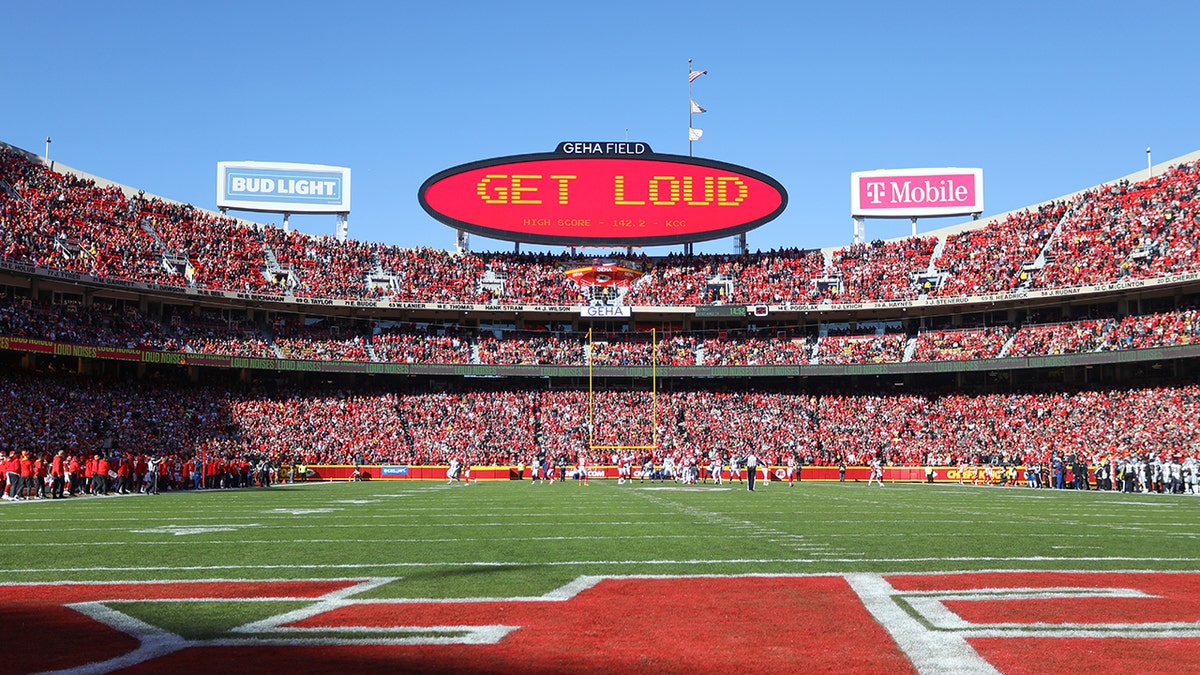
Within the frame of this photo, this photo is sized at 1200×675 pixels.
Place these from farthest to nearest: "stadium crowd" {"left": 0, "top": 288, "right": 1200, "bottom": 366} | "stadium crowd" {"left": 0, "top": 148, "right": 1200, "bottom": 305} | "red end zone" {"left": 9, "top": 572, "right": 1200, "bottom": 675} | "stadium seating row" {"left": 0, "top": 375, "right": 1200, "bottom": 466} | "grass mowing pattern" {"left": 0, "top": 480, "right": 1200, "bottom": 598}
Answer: "stadium crowd" {"left": 0, "top": 148, "right": 1200, "bottom": 305}, "stadium crowd" {"left": 0, "top": 288, "right": 1200, "bottom": 366}, "stadium seating row" {"left": 0, "top": 375, "right": 1200, "bottom": 466}, "grass mowing pattern" {"left": 0, "top": 480, "right": 1200, "bottom": 598}, "red end zone" {"left": 9, "top": 572, "right": 1200, "bottom": 675}

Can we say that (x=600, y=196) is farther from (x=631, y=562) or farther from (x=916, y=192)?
(x=631, y=562)

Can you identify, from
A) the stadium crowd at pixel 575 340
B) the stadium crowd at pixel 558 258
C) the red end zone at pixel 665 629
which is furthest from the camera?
the stadium crowd at pixel 558 258

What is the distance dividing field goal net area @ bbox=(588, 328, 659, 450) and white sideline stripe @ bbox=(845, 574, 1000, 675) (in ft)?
140

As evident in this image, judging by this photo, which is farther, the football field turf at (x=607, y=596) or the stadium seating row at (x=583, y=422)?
the stadium seating row at (x=583, y=422)

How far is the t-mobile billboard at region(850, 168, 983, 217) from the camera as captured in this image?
205ft

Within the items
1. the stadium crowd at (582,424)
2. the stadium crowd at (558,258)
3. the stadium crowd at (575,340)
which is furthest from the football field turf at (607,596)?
the stadium crowd at (558,258)

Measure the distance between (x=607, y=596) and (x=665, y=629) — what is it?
1626 mm

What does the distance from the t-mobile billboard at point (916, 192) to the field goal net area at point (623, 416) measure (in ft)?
54.1

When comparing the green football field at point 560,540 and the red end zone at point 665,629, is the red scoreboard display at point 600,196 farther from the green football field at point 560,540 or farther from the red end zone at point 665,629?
the red end zone at point 665,629

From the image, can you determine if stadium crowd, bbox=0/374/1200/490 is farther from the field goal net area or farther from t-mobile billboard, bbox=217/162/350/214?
t-mobile billboard, bbox=217/162/350/214

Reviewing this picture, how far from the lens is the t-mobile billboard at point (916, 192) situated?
62344 mm

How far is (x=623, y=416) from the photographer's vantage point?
54469 millimetres

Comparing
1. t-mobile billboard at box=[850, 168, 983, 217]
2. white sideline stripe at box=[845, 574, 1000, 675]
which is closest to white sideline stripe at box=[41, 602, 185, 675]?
white sideline stripe at box=[845, 574, 1000, 675]

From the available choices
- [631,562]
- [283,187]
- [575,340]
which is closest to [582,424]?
[575,340]
